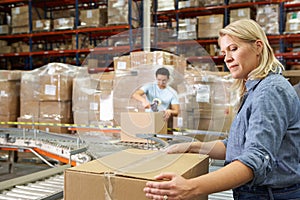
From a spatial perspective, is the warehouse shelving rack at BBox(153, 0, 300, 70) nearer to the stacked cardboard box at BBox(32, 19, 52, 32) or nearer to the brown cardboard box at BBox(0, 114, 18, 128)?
the stacked cardboard box at BBox(32, 19, 52, 32)

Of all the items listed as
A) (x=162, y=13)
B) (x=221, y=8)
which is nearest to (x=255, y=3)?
(x=221, y=8)

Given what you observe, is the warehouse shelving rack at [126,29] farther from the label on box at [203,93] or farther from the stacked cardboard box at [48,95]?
the label on box at [203,93]

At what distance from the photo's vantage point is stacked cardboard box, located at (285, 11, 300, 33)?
6.20 metres

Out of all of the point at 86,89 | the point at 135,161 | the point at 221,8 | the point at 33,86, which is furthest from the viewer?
the point at 221,8

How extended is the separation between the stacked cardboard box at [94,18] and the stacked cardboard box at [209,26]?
7.11ft

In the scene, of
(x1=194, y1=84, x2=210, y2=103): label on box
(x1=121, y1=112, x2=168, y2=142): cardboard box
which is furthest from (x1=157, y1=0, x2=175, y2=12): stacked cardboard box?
(x1=194, y1=84, x2=210, y2=103): label on box

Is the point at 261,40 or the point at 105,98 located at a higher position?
the point at 261,40

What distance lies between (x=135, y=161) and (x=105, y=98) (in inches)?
29.2

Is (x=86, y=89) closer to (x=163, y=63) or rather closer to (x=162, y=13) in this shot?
(x=163, y=63)

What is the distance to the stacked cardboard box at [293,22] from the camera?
6203mm

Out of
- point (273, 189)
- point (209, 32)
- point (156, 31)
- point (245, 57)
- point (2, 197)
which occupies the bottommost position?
point (2, 197)

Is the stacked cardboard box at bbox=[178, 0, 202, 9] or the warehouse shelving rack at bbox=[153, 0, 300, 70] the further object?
the stacked cardboard box at bbox=[178, 0, 202, 9]

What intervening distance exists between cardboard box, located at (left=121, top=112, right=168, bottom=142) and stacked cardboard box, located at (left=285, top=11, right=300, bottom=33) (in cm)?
471

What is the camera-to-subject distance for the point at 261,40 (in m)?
1.17
